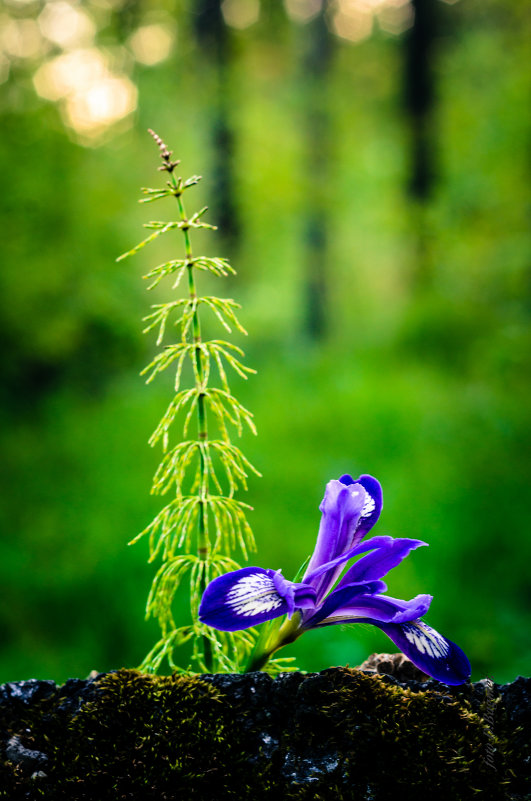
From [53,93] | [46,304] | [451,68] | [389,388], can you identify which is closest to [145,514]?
[46,304]

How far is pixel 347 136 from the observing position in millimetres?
11750

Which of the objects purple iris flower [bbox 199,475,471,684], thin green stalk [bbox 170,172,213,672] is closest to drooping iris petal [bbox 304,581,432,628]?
purple iris flower [bbox 199,475,471,684]

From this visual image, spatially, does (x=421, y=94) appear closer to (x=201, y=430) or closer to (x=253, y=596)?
(x=201, y=430)

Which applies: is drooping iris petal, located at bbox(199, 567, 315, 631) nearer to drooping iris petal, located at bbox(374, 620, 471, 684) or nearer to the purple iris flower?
the purple iris flower

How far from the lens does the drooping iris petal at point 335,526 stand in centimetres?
120

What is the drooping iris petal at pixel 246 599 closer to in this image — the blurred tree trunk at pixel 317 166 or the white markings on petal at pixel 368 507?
the white markings on petal at pixel 368 507

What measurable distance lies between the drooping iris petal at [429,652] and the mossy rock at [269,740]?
10 cm

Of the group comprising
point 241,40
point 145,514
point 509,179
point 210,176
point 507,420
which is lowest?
point 145,514

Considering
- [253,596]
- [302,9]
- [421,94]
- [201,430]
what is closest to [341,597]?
[253,596]

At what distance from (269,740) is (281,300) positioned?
33.7 feet

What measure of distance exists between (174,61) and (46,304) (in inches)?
233

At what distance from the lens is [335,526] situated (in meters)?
1.22

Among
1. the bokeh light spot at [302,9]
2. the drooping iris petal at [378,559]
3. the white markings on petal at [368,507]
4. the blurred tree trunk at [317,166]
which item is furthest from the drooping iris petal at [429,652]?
the bokeh light spot at [302,9]

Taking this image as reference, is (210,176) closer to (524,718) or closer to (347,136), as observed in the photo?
(347,136)
